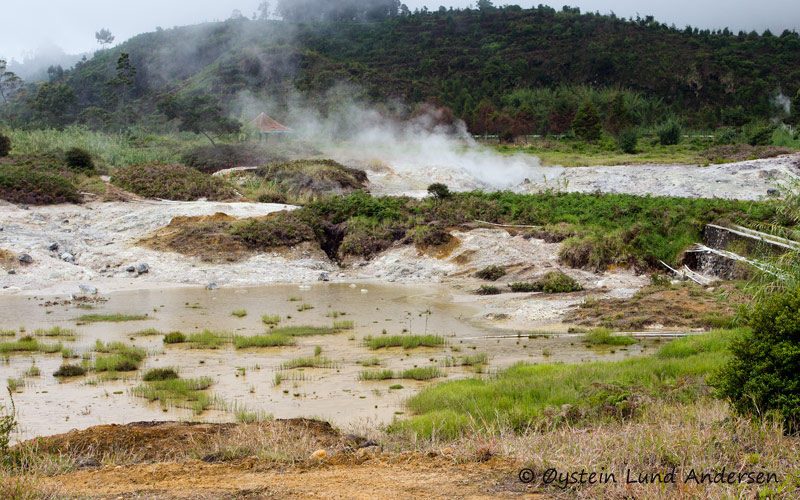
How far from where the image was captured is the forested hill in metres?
69.9

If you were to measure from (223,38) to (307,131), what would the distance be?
5206 cm

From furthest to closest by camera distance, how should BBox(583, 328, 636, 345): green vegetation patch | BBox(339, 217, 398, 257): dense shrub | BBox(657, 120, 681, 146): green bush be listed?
BBox(657, 120, 681, 146): green bush → BBox(339, 217, 398, 257): dense shrub → BBox(583, 328, 636, 345): green vegetation patch

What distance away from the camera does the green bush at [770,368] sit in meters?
6.09

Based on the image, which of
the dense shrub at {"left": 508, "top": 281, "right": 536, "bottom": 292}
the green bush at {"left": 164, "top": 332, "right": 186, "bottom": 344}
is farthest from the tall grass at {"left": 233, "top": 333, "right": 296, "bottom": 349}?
the dense shrub at {"left": 508, "top": 281, "right": 536, "bottom": 292}

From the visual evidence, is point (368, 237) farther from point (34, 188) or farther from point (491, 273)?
point (34, 188)

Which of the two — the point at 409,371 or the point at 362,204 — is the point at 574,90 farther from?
the point at 409,371

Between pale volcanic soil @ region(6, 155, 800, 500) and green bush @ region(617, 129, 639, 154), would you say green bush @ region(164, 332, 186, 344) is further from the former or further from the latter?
green bush @ region(617, 129, 639, 154)

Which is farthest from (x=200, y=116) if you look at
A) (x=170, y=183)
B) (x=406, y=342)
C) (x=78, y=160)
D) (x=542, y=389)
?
(x=542, y=389)

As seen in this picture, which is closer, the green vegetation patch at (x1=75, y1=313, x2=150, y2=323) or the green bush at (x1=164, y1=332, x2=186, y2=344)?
the green bush at (x1=164, y1=332, x2=186, y2=344)

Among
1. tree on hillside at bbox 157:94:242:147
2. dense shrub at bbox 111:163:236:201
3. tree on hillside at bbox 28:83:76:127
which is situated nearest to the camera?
dense shrub at bbox 111:163:236:201

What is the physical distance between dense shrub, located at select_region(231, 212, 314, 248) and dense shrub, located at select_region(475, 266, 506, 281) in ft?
Answer: 23.7

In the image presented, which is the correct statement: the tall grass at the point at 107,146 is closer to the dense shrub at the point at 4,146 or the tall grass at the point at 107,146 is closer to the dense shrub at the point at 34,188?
the dense shrub at the point at 4,146

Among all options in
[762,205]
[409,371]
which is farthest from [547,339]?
[762,205]

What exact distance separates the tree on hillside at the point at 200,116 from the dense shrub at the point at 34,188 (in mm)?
19724
